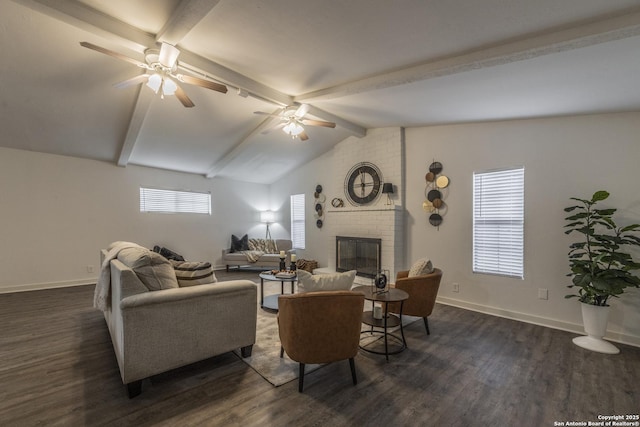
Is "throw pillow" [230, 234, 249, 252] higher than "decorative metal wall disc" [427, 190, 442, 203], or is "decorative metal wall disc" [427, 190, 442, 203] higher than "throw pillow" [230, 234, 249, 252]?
"decorative metal wall disc" [427, 190, 442, 203]

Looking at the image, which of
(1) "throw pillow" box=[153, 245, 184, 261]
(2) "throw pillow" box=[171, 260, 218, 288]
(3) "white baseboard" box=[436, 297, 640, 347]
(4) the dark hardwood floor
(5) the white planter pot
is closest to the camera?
(4) the dark hardwood floor

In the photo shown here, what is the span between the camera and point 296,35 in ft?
8.17

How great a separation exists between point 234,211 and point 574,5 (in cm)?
713

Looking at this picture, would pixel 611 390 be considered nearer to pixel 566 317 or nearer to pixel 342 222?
pixel 566 317

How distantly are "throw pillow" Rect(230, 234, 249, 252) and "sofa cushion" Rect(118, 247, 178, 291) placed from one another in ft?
15.2

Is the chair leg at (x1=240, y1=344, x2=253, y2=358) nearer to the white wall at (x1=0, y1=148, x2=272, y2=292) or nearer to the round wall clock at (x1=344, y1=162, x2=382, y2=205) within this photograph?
the round wall clock at (x1=344, y1=162, x2=382, y2=205)

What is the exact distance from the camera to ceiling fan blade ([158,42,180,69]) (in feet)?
8.34

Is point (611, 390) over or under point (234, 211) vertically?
under

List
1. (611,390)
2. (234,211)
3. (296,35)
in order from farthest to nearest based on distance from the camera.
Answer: (234,211)
(296,35)
(611,390)

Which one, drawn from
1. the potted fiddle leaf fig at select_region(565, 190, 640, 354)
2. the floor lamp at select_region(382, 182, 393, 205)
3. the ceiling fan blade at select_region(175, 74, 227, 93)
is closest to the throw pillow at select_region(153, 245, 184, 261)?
the ceiling fan blade at select_region(175, 74, 227, 93)

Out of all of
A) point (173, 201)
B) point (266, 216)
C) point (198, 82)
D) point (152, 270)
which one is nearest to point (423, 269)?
point (152, 270)

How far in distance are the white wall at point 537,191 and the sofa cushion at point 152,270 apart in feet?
12.7

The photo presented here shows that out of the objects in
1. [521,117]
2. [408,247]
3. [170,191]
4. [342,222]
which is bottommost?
[408,247]

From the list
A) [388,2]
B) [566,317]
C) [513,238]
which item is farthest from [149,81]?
[566,317]
